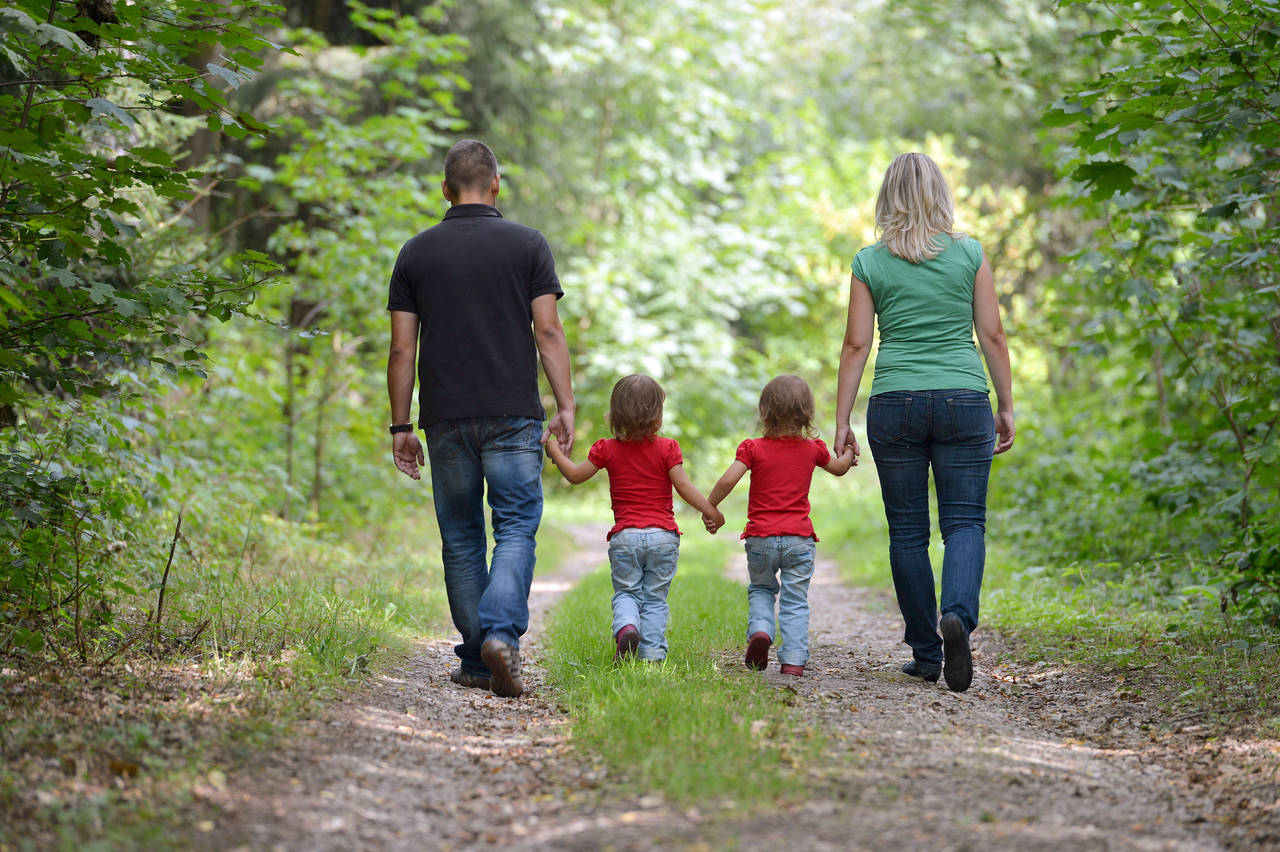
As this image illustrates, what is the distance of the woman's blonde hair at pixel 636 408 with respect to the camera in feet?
15.8

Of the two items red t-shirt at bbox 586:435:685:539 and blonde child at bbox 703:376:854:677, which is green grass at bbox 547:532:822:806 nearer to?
blonde child at bbox 703:376:854:677

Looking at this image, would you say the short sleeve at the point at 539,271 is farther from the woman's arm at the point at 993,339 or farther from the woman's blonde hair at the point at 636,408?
the woman's arm at the point at 993,339

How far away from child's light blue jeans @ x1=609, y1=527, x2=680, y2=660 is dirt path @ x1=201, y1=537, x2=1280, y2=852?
1.63 ft

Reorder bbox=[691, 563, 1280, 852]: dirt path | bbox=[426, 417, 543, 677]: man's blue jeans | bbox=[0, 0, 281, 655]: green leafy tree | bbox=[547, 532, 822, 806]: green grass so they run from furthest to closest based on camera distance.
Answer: bbox=[426, 417, 543, 677]: man's blue jeans → bbox=[0, 0, 281, 655]: green leafy tree → bbox=[547, 532, 822, 806]: green grass → bbox=[691, 563, 1280, 852]: dirt path

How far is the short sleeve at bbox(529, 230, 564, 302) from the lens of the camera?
4.69m

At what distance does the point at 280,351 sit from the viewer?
11.1m

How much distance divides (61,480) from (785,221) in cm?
1879

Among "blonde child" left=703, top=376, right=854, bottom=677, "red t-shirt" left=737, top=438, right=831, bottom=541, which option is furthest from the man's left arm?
"red t-shirt" left=737, top=438, right=831, bottom=541

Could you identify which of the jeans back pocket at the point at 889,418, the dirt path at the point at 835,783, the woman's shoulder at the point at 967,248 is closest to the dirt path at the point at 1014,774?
the dirt path at the point at 835,783

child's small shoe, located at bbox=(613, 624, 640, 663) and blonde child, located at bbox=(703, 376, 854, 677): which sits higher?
blonde child, located at bbox=(703, 376, 854, 677)

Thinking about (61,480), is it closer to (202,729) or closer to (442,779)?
(202,729)

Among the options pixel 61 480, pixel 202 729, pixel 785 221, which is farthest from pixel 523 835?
pixel 785 221

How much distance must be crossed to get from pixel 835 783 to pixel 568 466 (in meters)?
1.96

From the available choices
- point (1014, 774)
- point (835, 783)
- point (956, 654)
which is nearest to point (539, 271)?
point (956, 654)
